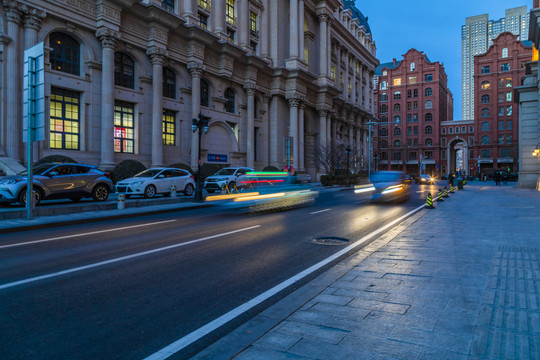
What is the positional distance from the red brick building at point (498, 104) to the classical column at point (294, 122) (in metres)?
69.0

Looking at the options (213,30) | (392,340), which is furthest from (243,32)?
(392,340)

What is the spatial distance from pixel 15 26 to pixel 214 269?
2343 cm

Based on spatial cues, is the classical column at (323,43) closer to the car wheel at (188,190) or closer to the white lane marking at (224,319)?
the car wheel at (188,190)

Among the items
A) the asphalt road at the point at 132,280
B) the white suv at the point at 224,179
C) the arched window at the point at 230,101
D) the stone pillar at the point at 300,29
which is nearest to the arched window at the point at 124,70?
the white suv at the point at 224,179

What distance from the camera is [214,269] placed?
614 centimetres

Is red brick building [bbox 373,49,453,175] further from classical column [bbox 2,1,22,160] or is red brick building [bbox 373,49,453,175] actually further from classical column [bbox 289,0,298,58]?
classical column [bbox 2,1,22,160]

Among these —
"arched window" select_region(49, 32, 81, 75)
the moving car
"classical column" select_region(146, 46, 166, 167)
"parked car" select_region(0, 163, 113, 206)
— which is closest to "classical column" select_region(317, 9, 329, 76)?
"classical column" select_region(146, 46, 166, 167)

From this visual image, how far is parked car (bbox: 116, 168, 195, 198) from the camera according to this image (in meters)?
19.6

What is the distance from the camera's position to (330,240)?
29.1ft

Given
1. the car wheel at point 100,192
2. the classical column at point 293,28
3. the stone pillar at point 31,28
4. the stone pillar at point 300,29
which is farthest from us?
the stone pillar at point 300,29

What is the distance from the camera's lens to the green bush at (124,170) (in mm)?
24609

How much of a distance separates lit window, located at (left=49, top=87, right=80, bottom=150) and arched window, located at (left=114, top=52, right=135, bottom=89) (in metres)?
3.82

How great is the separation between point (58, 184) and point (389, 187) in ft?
53.0

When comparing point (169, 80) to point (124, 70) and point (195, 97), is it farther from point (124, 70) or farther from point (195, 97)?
point (124, 70)
